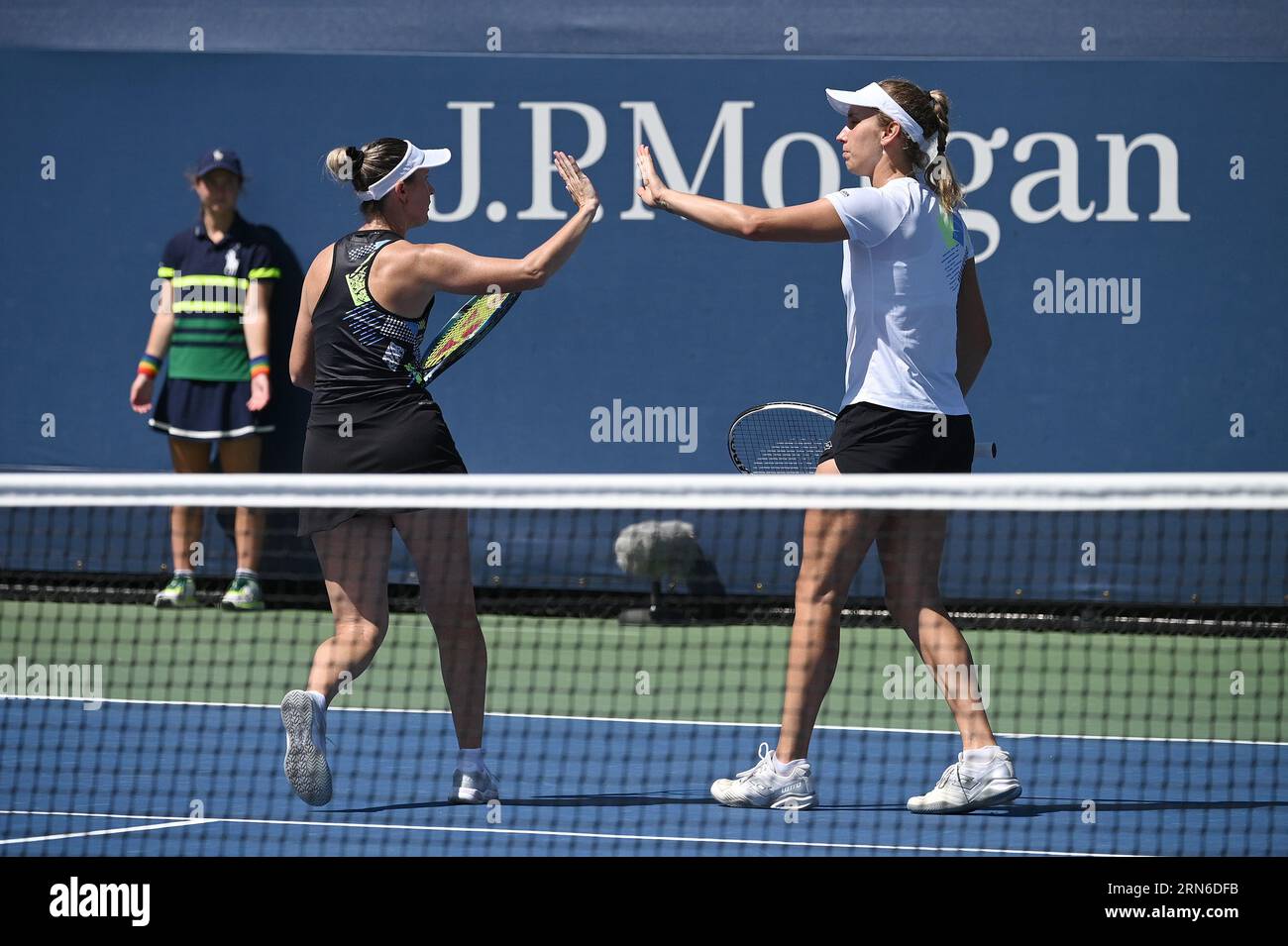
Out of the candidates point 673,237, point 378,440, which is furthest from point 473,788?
point 673,237

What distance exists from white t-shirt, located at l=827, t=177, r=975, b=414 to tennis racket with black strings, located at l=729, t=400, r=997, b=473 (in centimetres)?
224

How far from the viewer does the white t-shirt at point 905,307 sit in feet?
16.0

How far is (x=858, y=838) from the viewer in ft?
15.4

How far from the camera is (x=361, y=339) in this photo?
16.8 ft

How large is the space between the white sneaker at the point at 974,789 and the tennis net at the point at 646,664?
0.01 m

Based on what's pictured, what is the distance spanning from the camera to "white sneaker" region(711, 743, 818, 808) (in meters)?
4.92

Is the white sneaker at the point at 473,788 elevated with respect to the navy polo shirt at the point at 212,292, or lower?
lower

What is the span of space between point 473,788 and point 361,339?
122 centimetres
